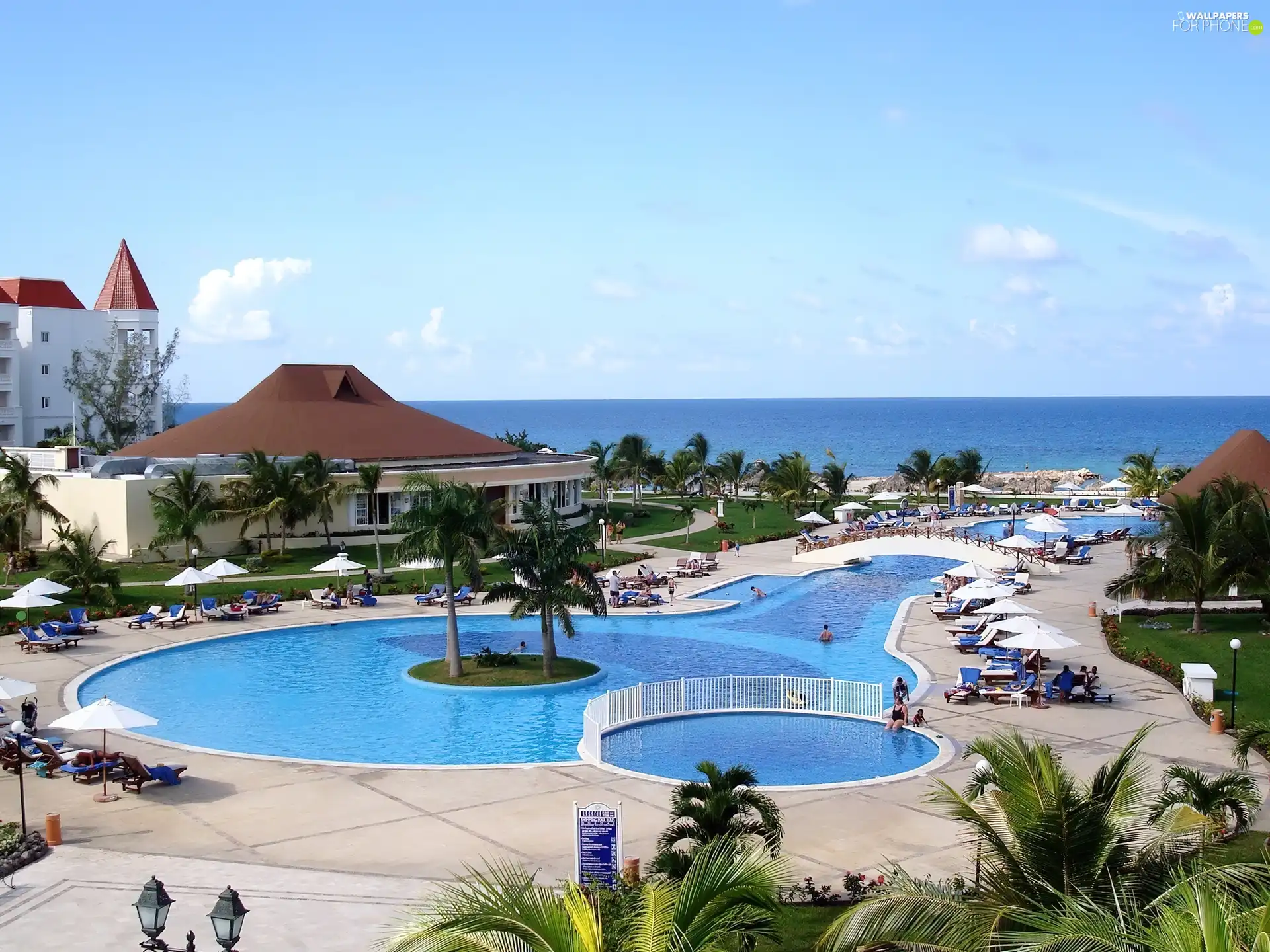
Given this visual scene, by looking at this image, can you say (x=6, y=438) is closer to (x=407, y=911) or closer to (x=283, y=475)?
(x=283, y=475)

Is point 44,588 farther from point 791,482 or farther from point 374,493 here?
point 791,482

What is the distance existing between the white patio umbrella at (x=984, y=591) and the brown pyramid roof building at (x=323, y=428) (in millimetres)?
26887

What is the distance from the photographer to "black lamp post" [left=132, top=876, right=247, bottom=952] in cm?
928

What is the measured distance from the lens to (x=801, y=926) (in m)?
13.3

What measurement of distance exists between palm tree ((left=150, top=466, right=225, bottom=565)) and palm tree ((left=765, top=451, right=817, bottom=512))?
86.7 feet

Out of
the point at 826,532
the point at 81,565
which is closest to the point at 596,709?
the point at 81,565

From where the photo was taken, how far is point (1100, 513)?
209 feet

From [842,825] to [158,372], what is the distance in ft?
248

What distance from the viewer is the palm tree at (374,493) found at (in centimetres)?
4272

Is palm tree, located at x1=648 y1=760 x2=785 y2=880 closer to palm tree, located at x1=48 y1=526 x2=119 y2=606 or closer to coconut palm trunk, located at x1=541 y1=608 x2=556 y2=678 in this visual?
coconut palm trunk, located at x1=541 y1=608 x2=556 y2=678

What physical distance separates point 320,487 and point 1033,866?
126 ft

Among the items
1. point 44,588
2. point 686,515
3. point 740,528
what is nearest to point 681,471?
point 686,515

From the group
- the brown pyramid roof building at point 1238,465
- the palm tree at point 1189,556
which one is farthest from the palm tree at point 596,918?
the brown pyramid roof building at point 1238,465

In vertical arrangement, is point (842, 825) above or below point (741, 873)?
below
